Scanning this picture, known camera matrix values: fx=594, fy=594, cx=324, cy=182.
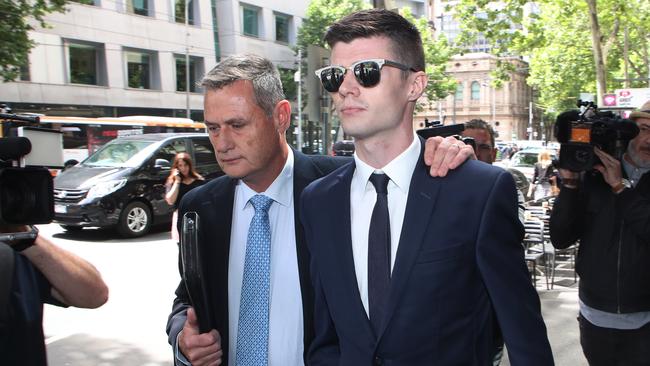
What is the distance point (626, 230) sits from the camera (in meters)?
3.18

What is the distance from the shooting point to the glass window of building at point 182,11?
111 feet

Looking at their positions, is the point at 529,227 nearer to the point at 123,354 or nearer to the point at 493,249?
the point at 123,354

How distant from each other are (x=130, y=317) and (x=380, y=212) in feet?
17.6

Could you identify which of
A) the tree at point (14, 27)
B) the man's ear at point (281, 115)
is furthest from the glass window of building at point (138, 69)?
the man's ear at point (281, 115)

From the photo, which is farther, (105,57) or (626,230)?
(105,57)

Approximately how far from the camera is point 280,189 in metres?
2.42

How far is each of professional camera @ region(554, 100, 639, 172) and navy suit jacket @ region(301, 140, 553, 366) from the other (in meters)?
1.69

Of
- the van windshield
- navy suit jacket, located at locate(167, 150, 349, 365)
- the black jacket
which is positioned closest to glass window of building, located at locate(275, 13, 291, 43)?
the van windshield

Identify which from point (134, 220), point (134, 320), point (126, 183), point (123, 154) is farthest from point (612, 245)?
point (123, 154)

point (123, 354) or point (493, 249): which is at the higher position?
point (493, 249)

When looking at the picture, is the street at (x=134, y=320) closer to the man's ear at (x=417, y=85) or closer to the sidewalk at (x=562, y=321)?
the sidewalk at (x=562, y=321)

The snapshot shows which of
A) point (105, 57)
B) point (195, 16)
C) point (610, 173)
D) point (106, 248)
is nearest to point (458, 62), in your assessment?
point (195, 16)

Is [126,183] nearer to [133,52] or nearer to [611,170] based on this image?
[611,170]

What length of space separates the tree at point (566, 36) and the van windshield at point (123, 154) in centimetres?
910
